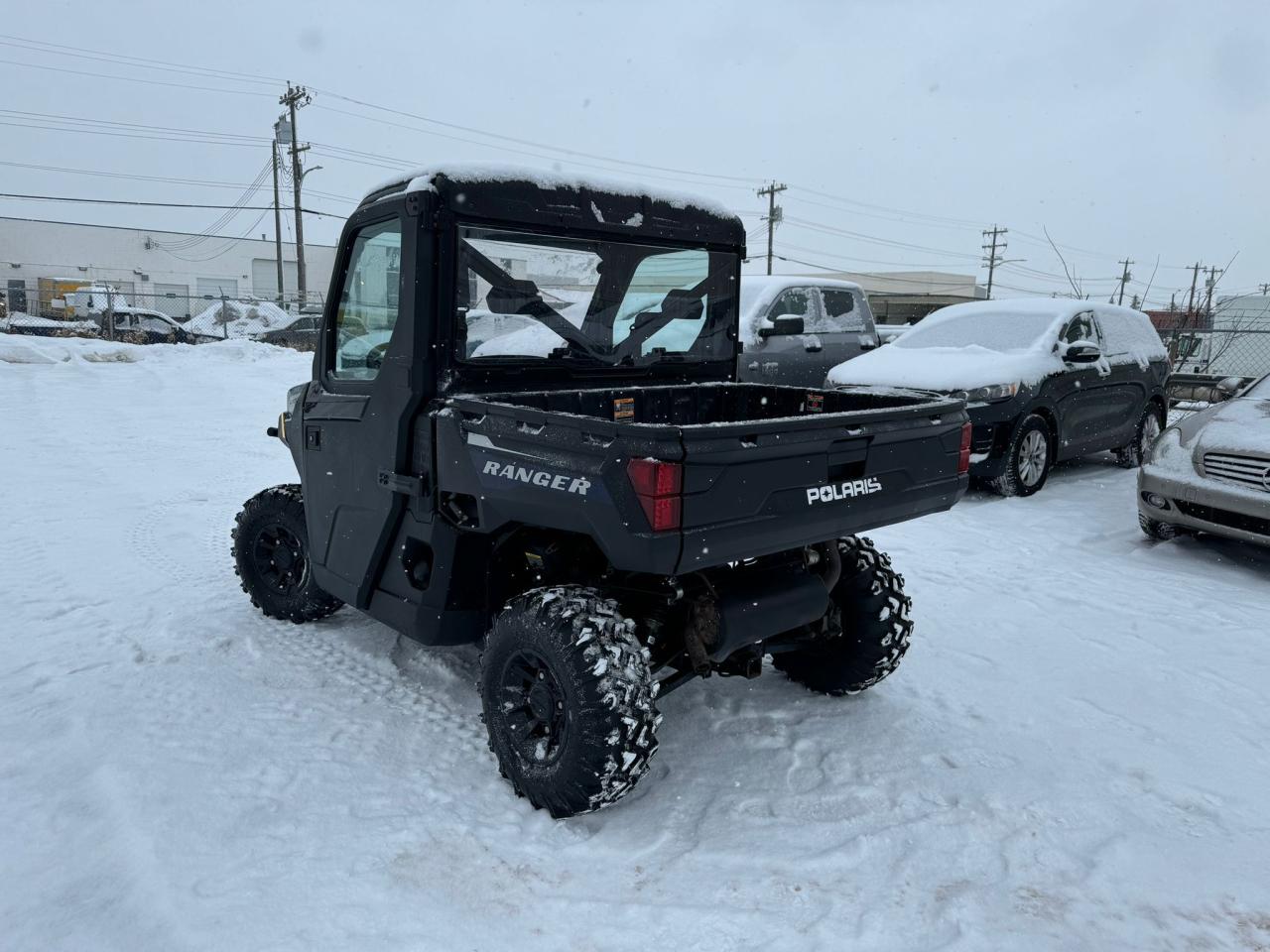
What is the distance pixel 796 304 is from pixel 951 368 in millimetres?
2687

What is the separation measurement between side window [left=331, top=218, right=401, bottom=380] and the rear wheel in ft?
3.11

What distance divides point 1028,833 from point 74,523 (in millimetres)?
6300

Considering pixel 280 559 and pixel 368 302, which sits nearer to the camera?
pixel 368 302

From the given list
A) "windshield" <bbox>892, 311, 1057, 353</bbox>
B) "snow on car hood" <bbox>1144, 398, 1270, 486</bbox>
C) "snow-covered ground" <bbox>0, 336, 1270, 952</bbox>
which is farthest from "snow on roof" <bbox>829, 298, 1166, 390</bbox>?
"snow-covered ground" <bbox>0, 336, 1270, 952</bbox>

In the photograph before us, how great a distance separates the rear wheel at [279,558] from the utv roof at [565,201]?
168 centimetres

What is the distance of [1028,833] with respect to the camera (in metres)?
2.88

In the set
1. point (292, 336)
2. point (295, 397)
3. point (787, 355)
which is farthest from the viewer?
point (292, 336)

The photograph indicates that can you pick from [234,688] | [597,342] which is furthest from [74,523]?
[597,342]

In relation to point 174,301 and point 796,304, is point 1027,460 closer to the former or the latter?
point 796,304

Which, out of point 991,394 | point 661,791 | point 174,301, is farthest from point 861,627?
point 174,301

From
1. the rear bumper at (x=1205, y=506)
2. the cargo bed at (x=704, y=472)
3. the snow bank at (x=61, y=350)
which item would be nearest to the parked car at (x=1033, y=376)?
the rear bumper at (x=1205, y=506)

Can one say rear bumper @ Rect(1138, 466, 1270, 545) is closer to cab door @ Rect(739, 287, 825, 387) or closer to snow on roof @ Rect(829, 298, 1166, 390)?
snow on roof @ Rect(829, 298, 1166, 390)

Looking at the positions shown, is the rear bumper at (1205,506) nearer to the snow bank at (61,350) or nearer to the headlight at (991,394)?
the headlight at (991,394)

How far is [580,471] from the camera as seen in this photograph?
2.66 metres
